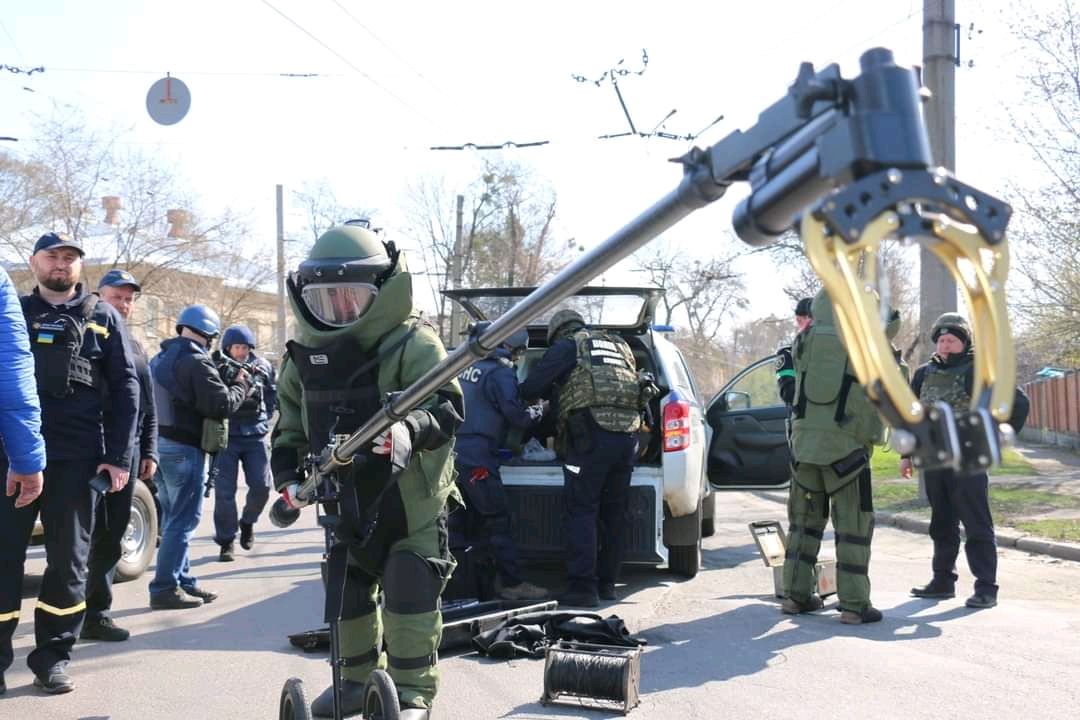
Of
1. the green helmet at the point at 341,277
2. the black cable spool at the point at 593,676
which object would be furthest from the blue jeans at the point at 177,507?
the green helmet at the point at 341,277

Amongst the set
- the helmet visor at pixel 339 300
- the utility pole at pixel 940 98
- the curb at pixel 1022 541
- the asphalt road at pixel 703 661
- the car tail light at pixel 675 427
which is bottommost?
the asphalt road at pixel 703 661

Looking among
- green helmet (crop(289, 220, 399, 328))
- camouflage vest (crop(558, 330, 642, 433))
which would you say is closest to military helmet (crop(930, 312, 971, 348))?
camouflage vest (crop(558, 330, 642, 433))

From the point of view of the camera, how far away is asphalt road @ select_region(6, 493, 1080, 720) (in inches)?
201

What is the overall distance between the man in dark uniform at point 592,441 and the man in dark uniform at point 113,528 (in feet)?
8.55

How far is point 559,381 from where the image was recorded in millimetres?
7781

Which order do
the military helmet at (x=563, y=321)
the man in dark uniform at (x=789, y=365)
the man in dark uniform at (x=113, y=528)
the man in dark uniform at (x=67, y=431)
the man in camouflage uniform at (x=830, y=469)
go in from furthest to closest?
the military helmet at (x=563, y=321) < the man in dark uniform at (x=789, y=365) < the man in camouflage uniform at (x=830, y=469) < the man in dark uniform at (x=113, y=528) < the man in dark uniform at (x=67, y=431)

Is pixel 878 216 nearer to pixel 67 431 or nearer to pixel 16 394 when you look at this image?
pixel 16 394

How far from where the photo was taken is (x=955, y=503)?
7453 millimetres

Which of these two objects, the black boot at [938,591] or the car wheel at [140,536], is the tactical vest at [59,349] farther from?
the black boot at [938,591]

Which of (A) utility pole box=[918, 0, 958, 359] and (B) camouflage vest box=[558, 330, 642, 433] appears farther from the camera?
(A) utility pole box=[918, 0, 958, 359]

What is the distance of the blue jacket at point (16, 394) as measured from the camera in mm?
4941

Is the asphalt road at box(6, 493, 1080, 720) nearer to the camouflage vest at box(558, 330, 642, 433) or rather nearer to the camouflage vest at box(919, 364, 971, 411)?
the camouflage vest at box(558, 330, 642, 433)

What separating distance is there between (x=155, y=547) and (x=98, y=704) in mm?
3640

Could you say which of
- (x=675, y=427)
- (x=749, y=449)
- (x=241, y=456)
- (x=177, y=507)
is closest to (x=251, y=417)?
(x=241, y=456)
